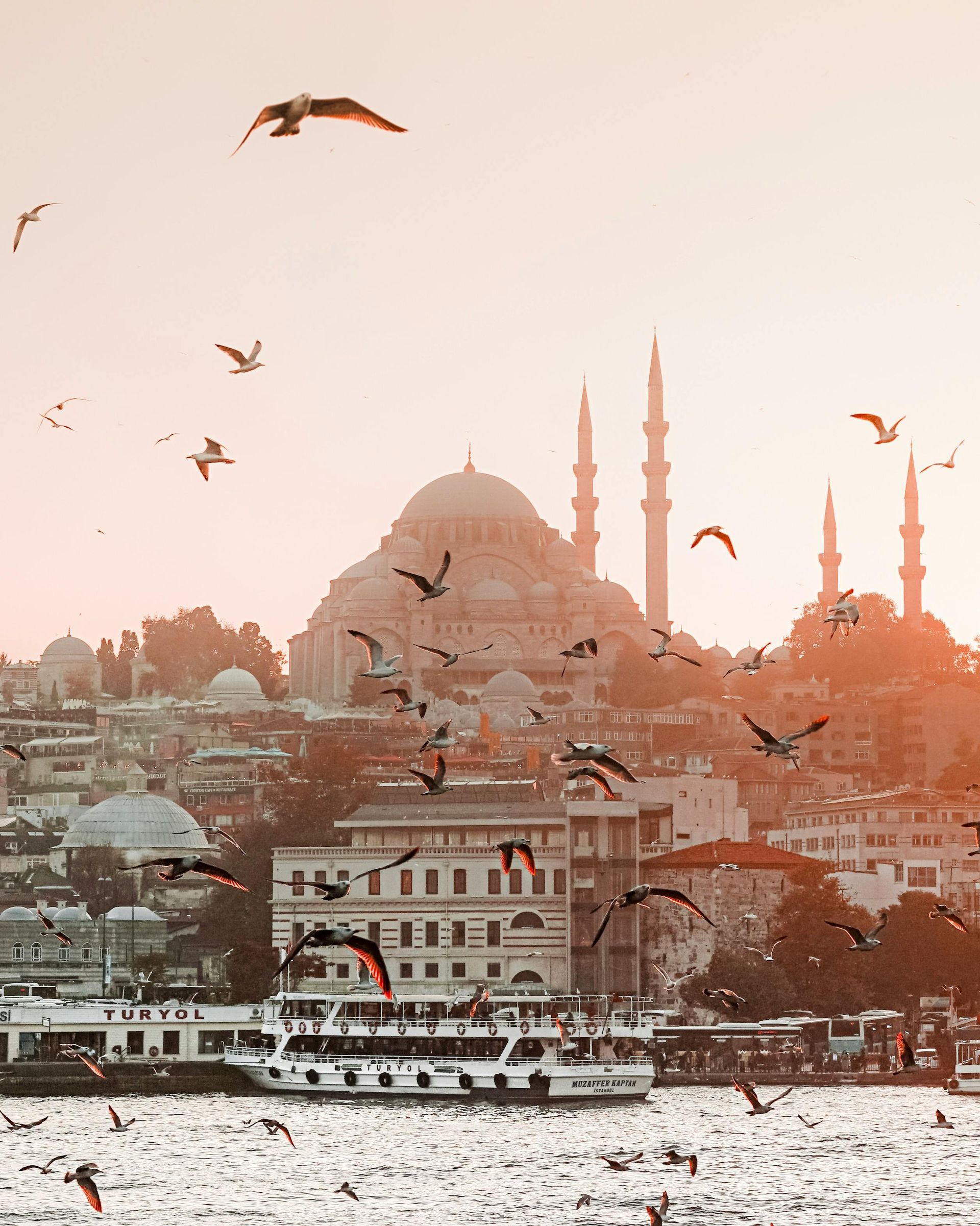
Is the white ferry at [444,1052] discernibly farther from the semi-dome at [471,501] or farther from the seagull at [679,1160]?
the semi-dome at [471,501]

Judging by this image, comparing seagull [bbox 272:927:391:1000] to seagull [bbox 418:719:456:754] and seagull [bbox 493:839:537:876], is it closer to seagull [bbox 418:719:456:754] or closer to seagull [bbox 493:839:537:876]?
seagull [bbox 493:839:537:876]

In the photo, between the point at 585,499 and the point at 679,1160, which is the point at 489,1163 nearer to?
the point at 679,1160

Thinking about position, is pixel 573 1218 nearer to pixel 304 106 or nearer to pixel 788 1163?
pixel 788 1163

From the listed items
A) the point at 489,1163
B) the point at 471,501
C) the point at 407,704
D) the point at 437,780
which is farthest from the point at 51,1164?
the point at 471,501

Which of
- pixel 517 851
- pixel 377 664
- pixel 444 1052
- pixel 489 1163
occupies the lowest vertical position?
pixel 489 1163

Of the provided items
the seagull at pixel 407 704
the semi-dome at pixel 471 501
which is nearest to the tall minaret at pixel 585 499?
the semi-dome at pixel 471 501

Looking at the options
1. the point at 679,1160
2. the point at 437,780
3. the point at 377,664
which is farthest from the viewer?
the point at 679,1160
